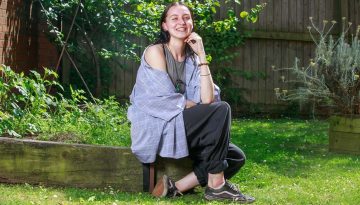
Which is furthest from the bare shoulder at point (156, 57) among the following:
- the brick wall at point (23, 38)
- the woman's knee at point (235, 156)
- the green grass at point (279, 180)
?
the brick wall at point (23, 38)

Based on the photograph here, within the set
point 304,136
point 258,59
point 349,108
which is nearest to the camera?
point 349,108

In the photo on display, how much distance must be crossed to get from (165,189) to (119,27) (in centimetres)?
409

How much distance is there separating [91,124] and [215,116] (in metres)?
1.35

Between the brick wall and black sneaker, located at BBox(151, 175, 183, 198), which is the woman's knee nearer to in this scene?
black sneaker, located at BBox(151, 175, 183, 198)

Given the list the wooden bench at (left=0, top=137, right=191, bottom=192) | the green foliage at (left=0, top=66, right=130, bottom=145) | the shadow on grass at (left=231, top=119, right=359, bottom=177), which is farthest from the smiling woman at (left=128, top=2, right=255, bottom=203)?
the shadow on grass at (left=231, top=119, right=359, bottom=177)

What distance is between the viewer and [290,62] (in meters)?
10.2

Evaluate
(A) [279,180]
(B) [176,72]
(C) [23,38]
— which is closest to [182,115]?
(B) [176,72]

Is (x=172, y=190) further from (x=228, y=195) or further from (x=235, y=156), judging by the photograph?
(x=235, y=156)

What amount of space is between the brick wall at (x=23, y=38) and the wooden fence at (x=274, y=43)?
2.96 metres

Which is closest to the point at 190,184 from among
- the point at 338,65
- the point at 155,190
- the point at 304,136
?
the point at 155,190

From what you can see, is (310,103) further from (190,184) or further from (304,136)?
(190,184)

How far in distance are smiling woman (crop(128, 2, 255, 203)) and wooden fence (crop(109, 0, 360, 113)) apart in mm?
5653

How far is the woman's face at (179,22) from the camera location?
4.21 meters

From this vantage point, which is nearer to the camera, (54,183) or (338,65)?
(54,183)
